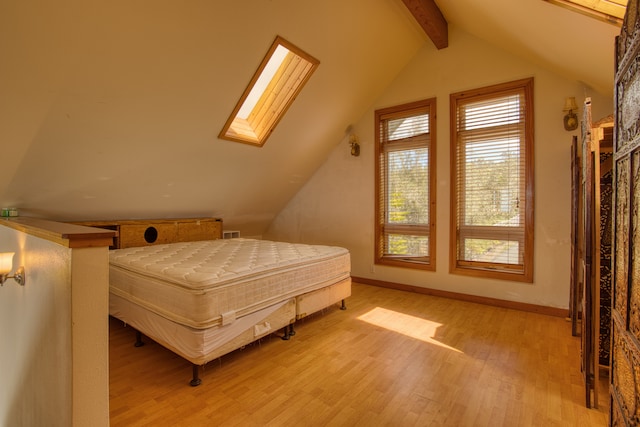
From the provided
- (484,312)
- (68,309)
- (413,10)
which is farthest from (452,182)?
(68,309)

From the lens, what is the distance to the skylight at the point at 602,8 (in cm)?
154

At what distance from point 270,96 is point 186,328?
2523 millimetres

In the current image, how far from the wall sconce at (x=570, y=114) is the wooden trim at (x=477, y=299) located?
69.0 inches

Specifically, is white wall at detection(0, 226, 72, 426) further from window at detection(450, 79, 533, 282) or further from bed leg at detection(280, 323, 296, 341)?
window at detection(450, 79, 533, 282)

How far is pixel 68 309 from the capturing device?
3.55ft

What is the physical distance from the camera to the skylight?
1545mm

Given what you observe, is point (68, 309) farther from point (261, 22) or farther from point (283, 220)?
point (283, 220)

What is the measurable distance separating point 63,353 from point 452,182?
3.56 metres

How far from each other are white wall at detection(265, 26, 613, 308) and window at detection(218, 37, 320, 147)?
4.44 ft

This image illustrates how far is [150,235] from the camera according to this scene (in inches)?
146

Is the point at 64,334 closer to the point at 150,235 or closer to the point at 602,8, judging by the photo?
the point at 150,235

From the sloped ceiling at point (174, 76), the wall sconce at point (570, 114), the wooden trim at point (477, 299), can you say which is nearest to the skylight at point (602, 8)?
the sloped ceiling at point (174, 76)

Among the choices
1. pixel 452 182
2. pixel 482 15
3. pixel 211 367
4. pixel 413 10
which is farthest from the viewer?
pixel 452 182

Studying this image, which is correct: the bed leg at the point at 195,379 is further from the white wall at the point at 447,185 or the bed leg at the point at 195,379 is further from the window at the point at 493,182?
the window at the point at 493,182
